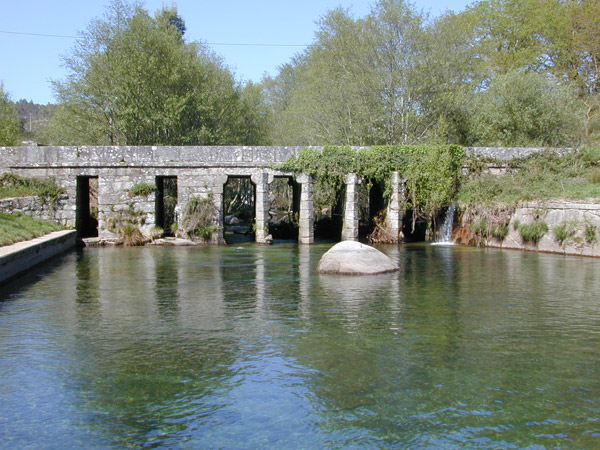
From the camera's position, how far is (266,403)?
7.24m

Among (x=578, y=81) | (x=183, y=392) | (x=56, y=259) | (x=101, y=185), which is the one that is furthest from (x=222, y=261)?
(x=578, y=81)

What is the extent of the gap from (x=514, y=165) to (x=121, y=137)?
20688 mm

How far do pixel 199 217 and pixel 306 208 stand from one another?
435 cm

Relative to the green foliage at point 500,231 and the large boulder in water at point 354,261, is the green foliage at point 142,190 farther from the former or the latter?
the green foliage at point 500,231

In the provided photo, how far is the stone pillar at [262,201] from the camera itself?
25344mm

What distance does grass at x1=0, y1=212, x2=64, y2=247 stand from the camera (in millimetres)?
17511

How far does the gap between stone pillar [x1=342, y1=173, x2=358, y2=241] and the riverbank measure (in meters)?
10.8

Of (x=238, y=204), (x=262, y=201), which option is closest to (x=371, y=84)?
(x=262, y=201)

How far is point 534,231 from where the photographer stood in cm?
2203

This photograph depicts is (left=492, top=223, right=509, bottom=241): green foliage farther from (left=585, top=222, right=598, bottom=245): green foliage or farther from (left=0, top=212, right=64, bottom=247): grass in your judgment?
(left=0, top=212, right=64, bottom=247): grass

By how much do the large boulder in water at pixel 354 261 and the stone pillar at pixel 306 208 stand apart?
870cm

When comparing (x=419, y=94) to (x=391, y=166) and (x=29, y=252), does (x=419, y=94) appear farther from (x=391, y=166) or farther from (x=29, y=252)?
(x=29, y=252)

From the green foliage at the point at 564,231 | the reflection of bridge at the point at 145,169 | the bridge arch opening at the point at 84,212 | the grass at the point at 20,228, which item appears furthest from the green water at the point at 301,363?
the bridge arch opening at the point at 84,212

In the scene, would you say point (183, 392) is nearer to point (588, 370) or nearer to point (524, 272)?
point (588, 370)
